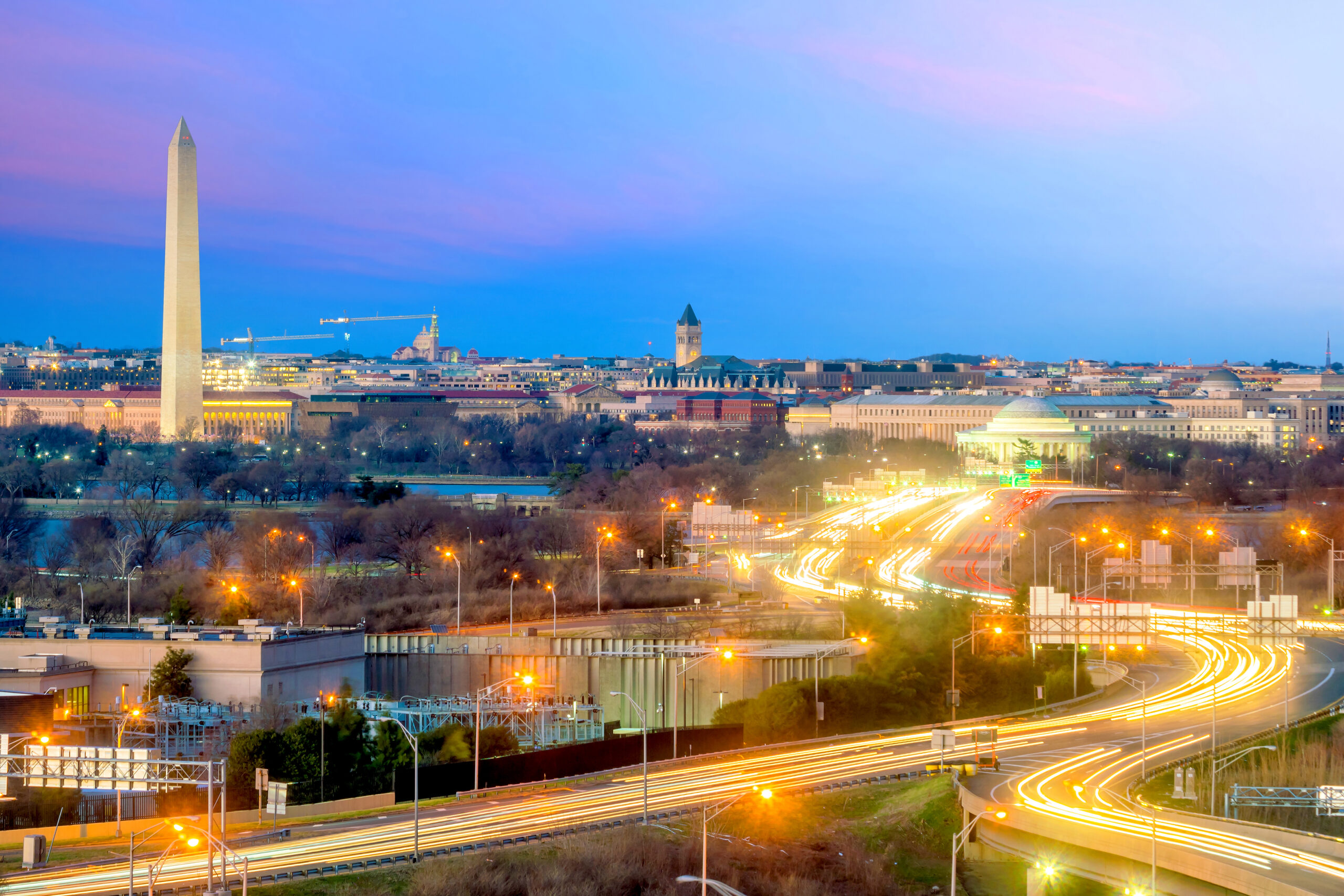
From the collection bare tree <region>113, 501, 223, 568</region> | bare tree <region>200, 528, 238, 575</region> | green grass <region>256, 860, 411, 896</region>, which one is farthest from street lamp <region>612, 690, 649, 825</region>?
bare tree <region>113, 501, 223, 568</region>

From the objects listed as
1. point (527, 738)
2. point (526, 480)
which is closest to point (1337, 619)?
point (527, 738)

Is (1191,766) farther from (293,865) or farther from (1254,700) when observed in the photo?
(293,865)

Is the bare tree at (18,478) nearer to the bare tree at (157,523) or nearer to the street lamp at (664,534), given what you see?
the bare tree at (157,523)

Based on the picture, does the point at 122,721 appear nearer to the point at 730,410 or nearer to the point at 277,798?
the point at 277,798

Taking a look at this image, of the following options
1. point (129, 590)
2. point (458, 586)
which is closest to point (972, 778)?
point (458, 586)

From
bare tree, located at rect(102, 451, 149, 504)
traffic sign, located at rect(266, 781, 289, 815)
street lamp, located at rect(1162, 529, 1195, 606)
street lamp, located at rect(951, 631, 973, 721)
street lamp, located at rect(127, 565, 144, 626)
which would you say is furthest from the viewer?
bare tree, located at rect(102, 451, 149, 504)

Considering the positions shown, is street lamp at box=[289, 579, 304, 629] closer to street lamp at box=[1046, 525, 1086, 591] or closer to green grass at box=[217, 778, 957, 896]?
street lamp at box=[1046, 525, 1086, 591]
